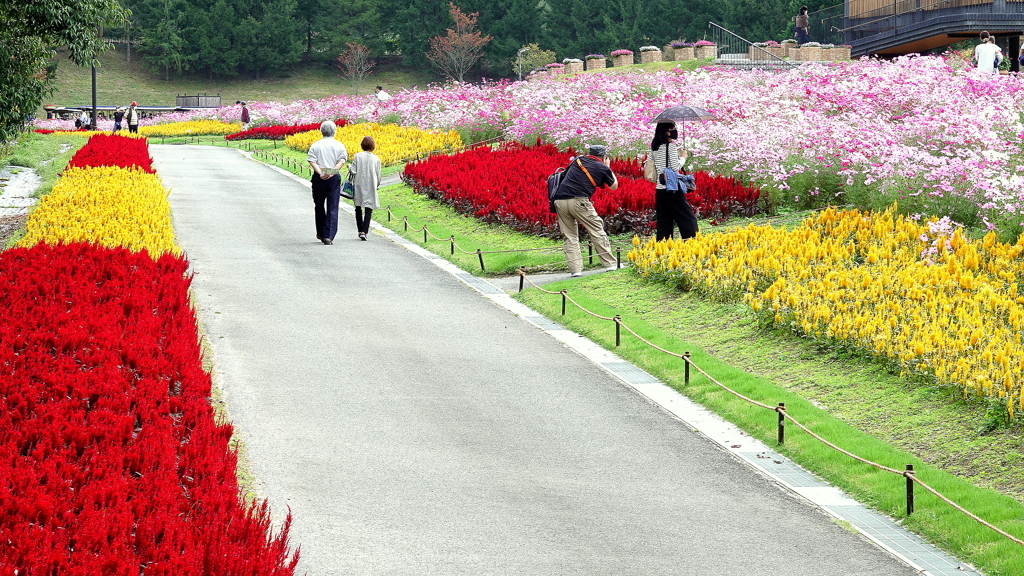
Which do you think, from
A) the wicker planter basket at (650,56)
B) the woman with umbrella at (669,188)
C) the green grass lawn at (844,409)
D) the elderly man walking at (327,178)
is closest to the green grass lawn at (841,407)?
the green grass lawn at (844,409)

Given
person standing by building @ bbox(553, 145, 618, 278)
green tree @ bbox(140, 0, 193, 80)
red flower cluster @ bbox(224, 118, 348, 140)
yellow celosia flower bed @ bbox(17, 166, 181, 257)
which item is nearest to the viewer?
yellow celosia flower bed @ bbox(17, 166, 181, 257)

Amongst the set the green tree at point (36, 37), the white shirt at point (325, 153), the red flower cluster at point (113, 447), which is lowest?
the red flower cluster at point (113, 447)

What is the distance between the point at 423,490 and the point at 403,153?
2292 centimetres

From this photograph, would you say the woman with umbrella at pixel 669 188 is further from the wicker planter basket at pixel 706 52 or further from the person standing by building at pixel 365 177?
the wicker planter basket at pixel 706 52

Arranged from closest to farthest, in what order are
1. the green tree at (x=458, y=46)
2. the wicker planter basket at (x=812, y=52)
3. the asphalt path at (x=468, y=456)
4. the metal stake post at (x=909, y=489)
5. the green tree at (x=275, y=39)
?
the asphalt path at (x=468, y=456) → the metal stake post at (x=909, y=489) → the wicker planter basket at (x=812, y=52) → the green tree at (x=458, y=46) → the green tree at (x=275, y=39)

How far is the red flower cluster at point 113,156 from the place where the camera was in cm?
2214

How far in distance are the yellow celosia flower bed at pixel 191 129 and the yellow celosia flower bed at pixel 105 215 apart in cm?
3318

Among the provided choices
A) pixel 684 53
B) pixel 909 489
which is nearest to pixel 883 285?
pixel 909 489

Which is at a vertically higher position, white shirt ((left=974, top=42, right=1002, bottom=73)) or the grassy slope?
Answer: the grassy slope

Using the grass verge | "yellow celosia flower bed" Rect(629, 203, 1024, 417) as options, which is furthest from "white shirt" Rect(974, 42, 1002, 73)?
the grass verge

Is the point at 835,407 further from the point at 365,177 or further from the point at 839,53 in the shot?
the point at 839,53

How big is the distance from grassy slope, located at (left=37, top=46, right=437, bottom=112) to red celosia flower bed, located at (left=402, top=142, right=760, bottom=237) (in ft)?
198

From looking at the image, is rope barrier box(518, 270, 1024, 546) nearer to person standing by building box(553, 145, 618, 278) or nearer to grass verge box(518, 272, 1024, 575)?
grass verge box(518, 272, 1024, 575)

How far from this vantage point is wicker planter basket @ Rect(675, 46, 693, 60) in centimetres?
5028
